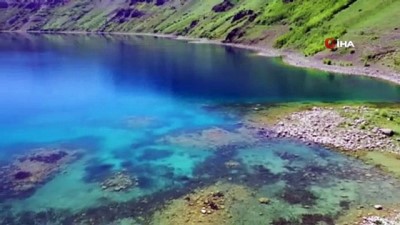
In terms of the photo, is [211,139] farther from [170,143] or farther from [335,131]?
[335,131]

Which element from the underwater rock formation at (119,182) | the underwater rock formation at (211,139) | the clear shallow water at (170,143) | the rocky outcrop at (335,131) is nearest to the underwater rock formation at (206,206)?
the clear shallow water at (170,143)

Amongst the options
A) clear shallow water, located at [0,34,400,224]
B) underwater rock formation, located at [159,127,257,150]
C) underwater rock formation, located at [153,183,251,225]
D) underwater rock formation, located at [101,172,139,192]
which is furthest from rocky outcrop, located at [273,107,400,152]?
underwater rock formation, located at [101,172,139,192]

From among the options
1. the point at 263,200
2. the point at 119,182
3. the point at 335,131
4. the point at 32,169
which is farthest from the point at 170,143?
the point at 335,131

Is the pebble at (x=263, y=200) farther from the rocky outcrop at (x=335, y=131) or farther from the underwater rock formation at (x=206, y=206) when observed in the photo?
the rocky outcrop at (x=335, y=131)

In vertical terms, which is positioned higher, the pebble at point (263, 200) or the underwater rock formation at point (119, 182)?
the pebble at point (263, 200)

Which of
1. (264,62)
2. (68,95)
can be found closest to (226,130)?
(68,95)

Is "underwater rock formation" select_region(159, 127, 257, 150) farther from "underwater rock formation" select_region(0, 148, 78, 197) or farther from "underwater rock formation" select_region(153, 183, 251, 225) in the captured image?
"underwater rock formation" select_region(0, 148, 78, 197)
